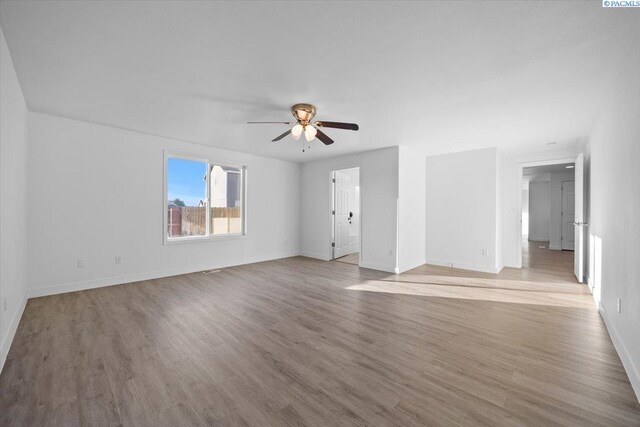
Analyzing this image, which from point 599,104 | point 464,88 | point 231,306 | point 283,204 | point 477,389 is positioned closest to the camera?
point 477,389

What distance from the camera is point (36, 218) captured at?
3451 mm

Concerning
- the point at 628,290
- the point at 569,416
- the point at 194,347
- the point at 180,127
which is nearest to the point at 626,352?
the point at 628,290

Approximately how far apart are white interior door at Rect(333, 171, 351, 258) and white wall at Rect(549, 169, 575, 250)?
6.35 m

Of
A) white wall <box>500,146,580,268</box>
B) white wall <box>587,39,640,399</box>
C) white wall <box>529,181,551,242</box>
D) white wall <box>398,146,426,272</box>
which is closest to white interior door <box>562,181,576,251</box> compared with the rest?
white wall <box>529,181,551,242</box>

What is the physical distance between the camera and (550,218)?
831 centimetres

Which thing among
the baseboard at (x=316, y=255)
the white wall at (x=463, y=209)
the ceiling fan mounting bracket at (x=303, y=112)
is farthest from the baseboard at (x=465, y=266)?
the ceiling fan mounting bracket at (x=303, y=112)

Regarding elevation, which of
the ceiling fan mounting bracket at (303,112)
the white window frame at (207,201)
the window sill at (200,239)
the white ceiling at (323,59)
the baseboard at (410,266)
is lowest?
the baseboard at (410,266)

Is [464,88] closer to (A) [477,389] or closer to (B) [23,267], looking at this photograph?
(A) [477,389]

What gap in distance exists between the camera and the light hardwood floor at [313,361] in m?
1.55

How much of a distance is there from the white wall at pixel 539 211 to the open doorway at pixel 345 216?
22.0 feet

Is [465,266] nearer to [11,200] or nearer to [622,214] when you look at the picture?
[622,214]

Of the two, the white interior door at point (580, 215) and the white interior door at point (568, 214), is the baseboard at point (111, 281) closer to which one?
the white interior door at point (580, 215)

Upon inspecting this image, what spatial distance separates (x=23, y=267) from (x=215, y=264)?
2587 millimetres

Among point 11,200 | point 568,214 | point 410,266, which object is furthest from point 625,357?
point 568,214
